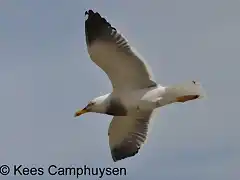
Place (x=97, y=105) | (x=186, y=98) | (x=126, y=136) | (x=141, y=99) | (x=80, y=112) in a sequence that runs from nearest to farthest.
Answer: (x=186, y=98), (x=141, y=99), (x=97, y=105), (x=80, y=112), (x=126, y=136)

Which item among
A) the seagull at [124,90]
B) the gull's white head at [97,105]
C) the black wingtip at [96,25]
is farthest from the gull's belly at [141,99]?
the black wingtip at [96,25]

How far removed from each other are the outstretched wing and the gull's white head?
0.64 feet

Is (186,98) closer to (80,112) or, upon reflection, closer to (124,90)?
(124,90)

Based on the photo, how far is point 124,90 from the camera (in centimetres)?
817

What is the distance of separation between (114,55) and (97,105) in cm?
49

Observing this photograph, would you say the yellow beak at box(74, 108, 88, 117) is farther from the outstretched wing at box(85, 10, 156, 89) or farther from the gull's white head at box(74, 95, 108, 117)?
the outstretched wing at box(85, 10, 156, 89)

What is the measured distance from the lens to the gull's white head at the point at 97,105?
26.7 ft

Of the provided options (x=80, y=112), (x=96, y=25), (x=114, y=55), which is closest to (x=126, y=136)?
(x=80, y=112)

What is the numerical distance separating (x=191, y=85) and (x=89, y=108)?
102 centimetres

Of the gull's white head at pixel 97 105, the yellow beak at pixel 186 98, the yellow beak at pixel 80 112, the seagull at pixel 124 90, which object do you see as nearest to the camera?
the yellow beak at pixel 186 98

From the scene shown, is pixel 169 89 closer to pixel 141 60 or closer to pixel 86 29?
pixel 141 60

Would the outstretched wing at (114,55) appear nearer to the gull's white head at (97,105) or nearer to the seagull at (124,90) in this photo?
the seagull at (124,90)

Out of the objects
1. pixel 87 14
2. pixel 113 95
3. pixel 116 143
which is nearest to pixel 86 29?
pixel 87 14

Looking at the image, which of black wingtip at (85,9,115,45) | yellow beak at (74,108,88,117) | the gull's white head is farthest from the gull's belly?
black wingtip at (85,9,115,45)
